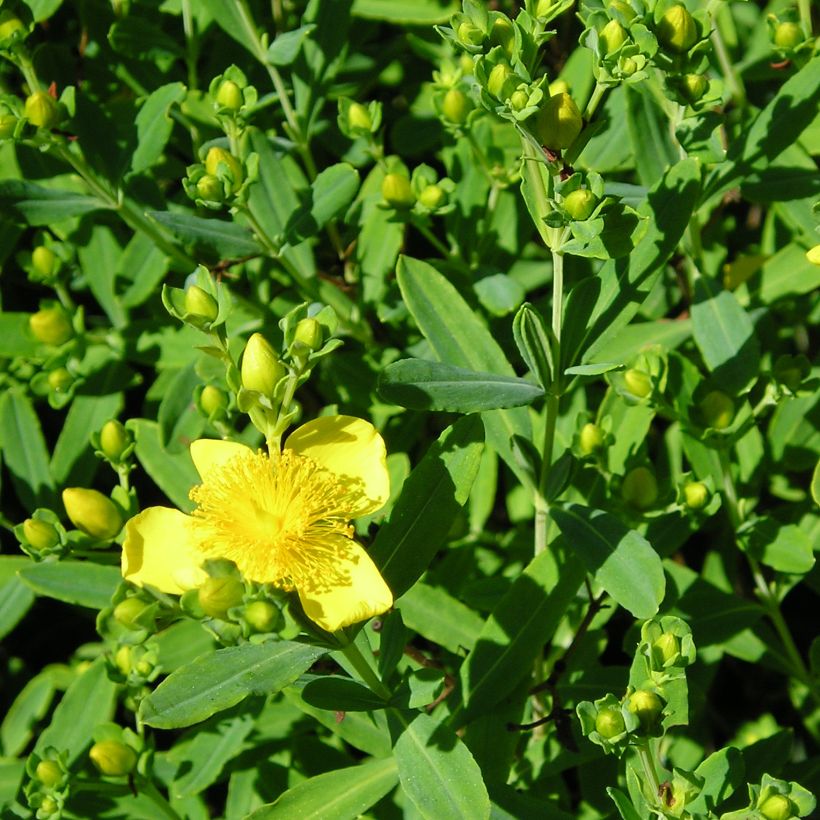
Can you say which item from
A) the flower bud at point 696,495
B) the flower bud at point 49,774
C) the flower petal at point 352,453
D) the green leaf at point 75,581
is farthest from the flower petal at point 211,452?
the flower bud at point 696,495

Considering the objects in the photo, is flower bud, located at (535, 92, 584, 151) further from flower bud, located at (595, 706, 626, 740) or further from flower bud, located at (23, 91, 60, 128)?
flower bud, located at (23, 91, 60, 128)

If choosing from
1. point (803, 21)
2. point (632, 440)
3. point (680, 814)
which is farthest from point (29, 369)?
point (803, 21)

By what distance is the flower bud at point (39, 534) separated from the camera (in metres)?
1.87

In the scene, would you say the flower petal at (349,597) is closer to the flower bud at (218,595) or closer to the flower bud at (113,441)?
the flower bud at (218,595)

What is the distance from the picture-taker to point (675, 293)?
2.34 metres

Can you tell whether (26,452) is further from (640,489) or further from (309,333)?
(640,489)

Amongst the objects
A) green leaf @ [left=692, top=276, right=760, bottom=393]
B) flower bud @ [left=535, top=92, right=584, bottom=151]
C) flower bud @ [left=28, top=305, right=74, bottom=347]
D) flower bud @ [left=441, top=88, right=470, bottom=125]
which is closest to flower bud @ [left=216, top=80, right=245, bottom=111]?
flower bud @ [left=441, top=88, right=470, bottom=125]

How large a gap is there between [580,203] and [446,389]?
1.17 feet

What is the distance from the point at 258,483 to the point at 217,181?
633 mm

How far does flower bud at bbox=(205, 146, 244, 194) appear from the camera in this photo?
1.86 m

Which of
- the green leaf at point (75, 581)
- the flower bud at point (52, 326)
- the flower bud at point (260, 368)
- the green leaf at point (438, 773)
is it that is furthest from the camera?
the flower bud at point (52, 326)

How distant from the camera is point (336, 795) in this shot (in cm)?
169

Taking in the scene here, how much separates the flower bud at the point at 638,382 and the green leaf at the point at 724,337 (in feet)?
0.67

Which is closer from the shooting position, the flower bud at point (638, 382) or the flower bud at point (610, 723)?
the flower bud at point (610, 723)
